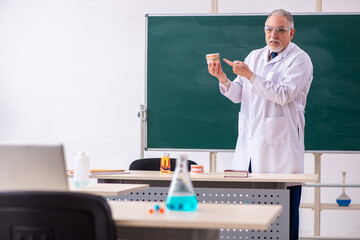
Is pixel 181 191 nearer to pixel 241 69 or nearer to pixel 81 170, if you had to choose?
pixel 81 170

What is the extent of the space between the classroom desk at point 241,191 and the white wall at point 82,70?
2.13 m

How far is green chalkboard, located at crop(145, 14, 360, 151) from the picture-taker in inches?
174

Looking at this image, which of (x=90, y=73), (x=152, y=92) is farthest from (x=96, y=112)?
(x=152, y=92)

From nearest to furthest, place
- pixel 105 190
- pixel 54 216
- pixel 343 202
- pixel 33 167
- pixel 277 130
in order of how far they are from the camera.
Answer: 1. pixel 54 216
2. pixel 33 167
3. pixel 105 190
4. pixel 277 130
5. pixel 343 202

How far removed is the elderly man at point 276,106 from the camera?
10.5 ft

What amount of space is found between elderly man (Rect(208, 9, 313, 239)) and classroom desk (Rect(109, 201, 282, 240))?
1428 millimetres

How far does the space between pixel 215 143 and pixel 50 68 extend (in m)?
2.03

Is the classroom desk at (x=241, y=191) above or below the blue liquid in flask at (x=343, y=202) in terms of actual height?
above

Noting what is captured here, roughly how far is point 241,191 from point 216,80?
72.7 inches

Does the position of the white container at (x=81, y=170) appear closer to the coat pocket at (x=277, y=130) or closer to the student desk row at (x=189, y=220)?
the student desk row at (x=189, y=220)

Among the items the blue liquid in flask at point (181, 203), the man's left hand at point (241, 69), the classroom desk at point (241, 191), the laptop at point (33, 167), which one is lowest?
the classroom desk at point (241, 191)

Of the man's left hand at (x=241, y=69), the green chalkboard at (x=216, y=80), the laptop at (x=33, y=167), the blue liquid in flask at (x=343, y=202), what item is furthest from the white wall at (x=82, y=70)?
the laptop at (x=33, y=167)

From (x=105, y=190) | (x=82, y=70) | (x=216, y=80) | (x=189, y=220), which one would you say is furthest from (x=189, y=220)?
(x=82, y=70)

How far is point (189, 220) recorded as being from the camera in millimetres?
1467
